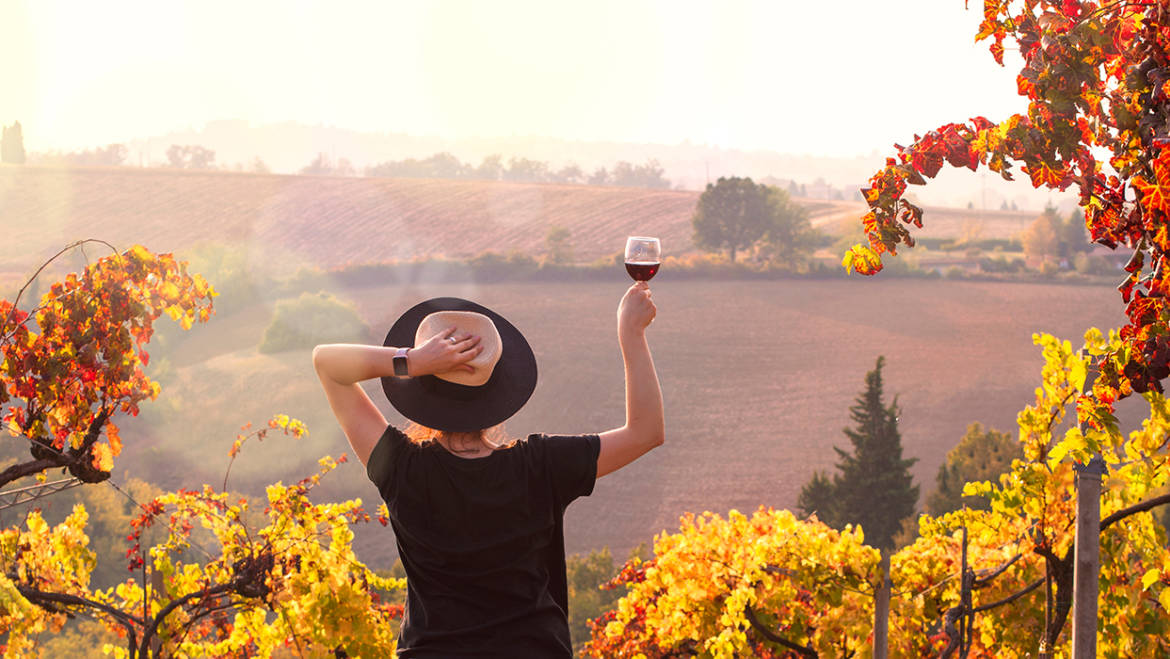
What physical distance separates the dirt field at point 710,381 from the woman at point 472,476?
30.7 m

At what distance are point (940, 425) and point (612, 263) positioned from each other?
20530 mm

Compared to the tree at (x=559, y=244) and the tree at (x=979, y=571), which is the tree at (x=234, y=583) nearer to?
the tree at (x=979, y=571)

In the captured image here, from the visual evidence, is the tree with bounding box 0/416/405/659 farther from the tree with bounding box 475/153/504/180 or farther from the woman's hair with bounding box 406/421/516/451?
the tree with bounding box 475/153/504/180

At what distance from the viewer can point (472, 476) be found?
67.9 inches

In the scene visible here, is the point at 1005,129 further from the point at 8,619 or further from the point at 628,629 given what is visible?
the point at 628,629

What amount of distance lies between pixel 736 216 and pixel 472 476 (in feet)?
185

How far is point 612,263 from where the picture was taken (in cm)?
5347

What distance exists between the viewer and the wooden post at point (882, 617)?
4.35 meters

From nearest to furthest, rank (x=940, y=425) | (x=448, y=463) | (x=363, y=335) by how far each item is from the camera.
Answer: (x=448, y=463), (x=940, y=425), (x=363, y=335)

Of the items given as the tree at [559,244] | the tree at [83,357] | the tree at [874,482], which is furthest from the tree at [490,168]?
the tree at [83,357]

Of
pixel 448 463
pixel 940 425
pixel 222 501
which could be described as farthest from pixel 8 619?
pixel 940 425

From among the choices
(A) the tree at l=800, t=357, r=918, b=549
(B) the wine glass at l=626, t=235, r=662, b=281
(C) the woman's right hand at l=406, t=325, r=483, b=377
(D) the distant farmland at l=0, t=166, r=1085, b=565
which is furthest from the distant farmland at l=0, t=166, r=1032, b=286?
(C) the woman's right hand at l=406, t=325, r=483, b=377

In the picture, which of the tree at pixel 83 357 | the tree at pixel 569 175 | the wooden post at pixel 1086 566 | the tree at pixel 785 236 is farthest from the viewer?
the tree at pixel 569 175

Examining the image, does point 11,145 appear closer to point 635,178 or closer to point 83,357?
point 635,178
